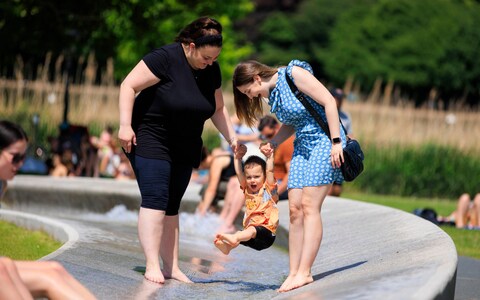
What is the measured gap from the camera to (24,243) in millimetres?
8836

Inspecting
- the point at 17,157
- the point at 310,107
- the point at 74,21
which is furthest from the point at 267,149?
the point at 74,21

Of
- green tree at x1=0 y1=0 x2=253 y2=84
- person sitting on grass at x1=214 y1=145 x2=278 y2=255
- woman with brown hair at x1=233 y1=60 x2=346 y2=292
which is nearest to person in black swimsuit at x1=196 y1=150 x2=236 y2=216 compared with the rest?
person sitting on grass at x1=214 y1=145 x2=278 y2=255

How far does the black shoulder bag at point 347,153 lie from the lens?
6980mm

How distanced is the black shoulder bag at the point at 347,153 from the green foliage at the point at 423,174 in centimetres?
1482

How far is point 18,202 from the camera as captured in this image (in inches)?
557

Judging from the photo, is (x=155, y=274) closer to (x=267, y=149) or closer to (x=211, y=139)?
(x=267, y=149)

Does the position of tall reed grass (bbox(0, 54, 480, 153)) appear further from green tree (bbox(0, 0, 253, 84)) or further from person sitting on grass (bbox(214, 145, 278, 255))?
person sitting on grass (bbox(214, 145, 278, 255))

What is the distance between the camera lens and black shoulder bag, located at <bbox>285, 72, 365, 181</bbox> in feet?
22.9

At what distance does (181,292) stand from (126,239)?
281 centimetres

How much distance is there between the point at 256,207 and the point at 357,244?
0.98 metres

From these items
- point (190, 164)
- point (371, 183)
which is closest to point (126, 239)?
point (190, 164)

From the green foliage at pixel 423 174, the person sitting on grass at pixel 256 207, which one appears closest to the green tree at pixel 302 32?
the green foliage at pixel 423 174

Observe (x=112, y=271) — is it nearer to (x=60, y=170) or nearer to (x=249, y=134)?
(x=249, y=134)

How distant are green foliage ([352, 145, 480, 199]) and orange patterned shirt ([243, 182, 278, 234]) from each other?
548 inches
